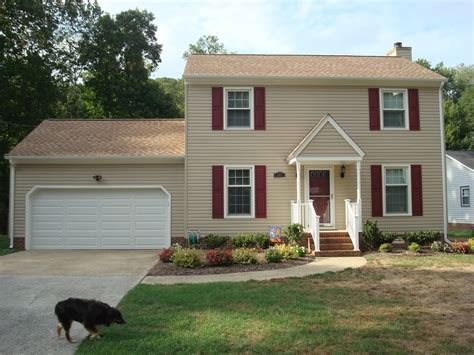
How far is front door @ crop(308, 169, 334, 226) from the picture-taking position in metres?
15.4

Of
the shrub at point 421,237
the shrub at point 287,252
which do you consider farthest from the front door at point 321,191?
the shrub at point 287,252

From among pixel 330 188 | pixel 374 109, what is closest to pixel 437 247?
pixel 330 188

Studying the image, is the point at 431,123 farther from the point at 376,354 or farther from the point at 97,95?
the point at 97,95

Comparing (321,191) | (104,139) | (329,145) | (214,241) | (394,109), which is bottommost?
(214,241)

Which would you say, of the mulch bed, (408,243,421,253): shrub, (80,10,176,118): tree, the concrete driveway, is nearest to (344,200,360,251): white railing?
(408,243,421,253): shrub

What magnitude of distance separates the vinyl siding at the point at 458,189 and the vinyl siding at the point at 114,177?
18956 mm

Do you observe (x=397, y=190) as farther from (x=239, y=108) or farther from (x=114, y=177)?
(x=114, y=177)

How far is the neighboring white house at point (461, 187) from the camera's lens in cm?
2666

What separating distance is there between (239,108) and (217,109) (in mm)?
764

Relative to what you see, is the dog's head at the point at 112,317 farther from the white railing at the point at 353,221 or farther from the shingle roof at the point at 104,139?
the shingle roof at the point at 104,139

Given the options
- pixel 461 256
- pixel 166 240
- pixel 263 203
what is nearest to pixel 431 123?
pixel 461 256

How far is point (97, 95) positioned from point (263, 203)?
20.5 m

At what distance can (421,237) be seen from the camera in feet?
48.3

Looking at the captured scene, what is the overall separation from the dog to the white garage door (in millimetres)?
9861
